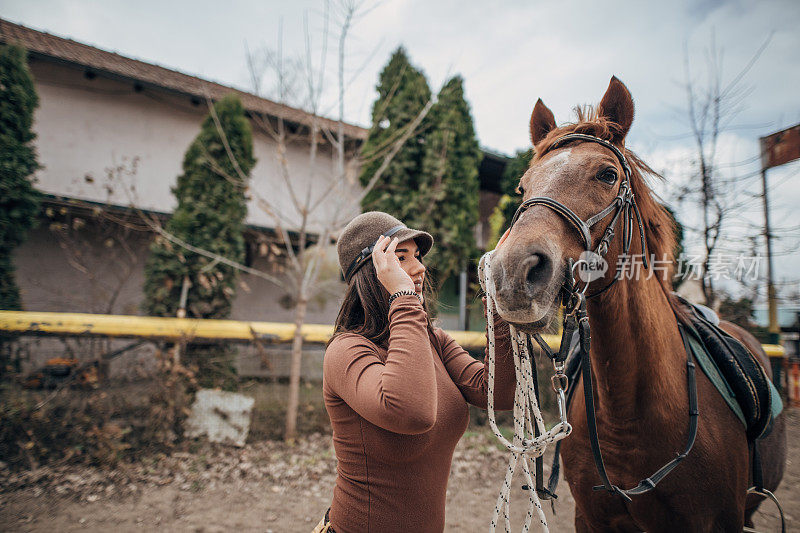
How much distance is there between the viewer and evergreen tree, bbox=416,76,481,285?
731 cm

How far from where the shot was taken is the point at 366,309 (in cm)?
142

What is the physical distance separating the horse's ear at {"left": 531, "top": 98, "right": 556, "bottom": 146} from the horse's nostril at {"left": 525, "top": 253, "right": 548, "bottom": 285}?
38.6 inches

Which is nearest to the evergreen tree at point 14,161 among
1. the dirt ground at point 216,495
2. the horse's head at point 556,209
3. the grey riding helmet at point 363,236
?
the dirt ground at point 216,495

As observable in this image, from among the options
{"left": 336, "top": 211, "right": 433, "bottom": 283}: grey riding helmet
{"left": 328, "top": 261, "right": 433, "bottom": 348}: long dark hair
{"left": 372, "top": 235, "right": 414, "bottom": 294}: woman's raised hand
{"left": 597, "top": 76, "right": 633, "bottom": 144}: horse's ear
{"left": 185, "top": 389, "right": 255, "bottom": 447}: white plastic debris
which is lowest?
{"left": 185, "top": 389, "right": 255, "bottom": 447}: white plastic debris

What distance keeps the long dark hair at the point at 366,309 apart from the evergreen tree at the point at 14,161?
243 inches

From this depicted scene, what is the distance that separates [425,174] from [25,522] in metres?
6.68

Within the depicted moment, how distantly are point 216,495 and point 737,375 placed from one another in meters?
4.26

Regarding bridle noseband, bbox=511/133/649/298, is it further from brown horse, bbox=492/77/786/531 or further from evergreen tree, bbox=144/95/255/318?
evergreen tree, bbox=144/95/255/318

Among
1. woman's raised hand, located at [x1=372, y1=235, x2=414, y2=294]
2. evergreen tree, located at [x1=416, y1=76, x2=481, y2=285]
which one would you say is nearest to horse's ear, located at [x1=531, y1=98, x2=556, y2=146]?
woman's raised hand, located at [x1=372, y1=235, x2=414, y2=294]

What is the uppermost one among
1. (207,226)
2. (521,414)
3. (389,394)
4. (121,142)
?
(121,142)

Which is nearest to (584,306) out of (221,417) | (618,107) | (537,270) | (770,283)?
(537,270)

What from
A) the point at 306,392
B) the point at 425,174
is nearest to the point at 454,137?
the point at 425,174

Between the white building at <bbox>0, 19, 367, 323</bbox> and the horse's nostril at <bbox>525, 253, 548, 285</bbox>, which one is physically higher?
the white building at <bbox>0, 19, 367, 323</bbox>

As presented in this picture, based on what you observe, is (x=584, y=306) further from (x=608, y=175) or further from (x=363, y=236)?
(x=363, y=236)
